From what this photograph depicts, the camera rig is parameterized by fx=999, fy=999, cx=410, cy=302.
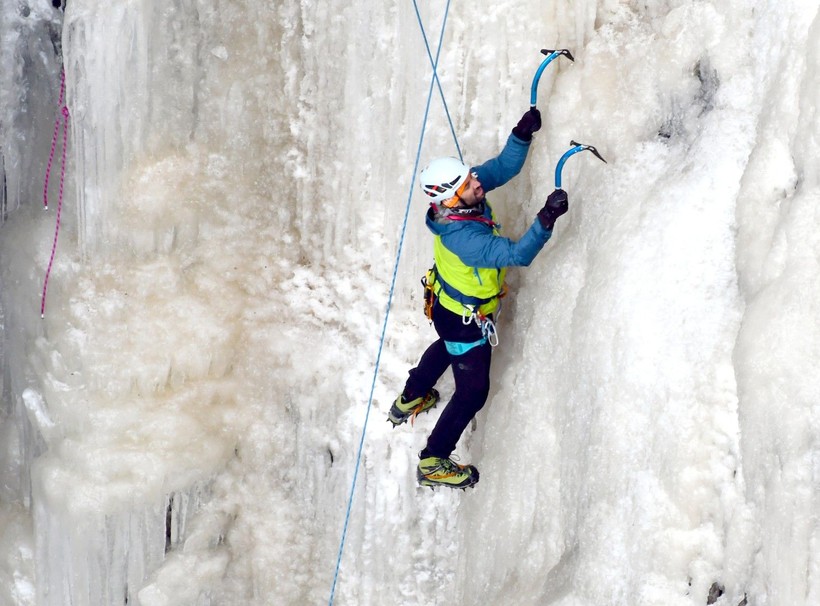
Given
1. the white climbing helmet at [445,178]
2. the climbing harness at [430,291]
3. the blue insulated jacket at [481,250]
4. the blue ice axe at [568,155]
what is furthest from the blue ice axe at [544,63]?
the climbing harness at [430,291]

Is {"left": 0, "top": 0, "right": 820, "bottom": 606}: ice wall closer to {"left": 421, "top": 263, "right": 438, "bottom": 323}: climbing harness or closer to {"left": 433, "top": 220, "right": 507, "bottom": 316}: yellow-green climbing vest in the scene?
{"left": 433, "top": 220, "right": 507, "bottom": 316}: yellow-green climbing vest

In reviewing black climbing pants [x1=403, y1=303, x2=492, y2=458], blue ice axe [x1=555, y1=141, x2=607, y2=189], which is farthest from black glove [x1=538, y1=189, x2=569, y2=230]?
black climbing pants [x1=403, y1=303, x2=492, y2=458]

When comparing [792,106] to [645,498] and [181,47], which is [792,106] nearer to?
[645,498]

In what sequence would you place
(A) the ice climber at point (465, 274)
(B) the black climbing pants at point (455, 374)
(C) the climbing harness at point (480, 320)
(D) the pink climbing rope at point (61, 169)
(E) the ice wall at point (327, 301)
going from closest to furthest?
(E) the ice wall at point (327, 301), (A) the ice climber at point (465, 274), (C) the climbing harness at point (480, 320), (B) the black climbing pants at point (455, 374), (D) the pink climbing rope at point (61, 169)

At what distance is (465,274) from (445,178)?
0.44 m

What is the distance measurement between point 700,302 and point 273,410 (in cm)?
290

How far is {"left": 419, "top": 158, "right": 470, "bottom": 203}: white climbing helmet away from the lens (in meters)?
4.26

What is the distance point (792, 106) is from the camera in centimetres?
345

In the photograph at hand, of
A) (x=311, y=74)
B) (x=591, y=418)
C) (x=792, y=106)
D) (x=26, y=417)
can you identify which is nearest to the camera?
(x=792, y=106)

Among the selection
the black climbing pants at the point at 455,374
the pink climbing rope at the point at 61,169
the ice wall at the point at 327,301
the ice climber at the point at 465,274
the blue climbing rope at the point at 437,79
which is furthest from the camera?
the pink climbing rope at the point at 61,169

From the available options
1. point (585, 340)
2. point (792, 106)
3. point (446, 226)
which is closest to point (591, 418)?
point (585, 340)

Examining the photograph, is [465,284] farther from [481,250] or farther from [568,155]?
[568,155]

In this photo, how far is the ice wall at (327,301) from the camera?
4.02 meters

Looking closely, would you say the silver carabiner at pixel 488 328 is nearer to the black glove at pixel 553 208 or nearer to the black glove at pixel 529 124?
the black glove at pixel 553 208
